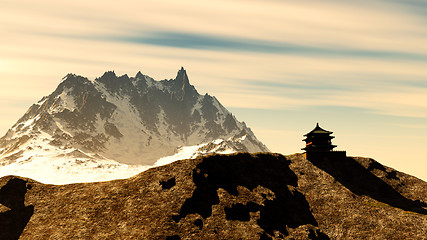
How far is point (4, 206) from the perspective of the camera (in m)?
88.5

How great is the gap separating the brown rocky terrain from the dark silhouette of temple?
8398mm

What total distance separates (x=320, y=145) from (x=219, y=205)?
40978 millimetres

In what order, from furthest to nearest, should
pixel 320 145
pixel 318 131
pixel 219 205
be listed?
pixel 318 131 < pixel 320 145 < pixel 219 205

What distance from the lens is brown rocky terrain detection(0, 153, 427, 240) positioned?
77812 mm

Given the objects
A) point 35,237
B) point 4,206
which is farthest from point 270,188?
point 4,206

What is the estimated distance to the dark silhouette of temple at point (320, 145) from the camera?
110 meters

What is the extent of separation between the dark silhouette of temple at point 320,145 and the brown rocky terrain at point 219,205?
840 centimetres

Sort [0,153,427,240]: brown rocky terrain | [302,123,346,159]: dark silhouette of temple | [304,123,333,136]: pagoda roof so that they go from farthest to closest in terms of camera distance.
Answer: [304,123,333,136]: pagoda roof, [302,123,346,159]: dark silhouette of temple, [0,153,427,240]: brown rocky terrain

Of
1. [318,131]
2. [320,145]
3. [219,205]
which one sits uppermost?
[318,131]

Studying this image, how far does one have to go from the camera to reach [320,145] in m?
112

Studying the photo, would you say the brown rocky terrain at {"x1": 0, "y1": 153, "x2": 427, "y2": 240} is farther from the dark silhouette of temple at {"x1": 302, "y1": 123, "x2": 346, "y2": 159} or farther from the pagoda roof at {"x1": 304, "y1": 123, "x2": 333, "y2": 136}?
the pagoda roof at {"x1": 304, "y1": 123, "x2": 333, "y2": 136}

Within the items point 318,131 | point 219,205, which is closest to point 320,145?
point 318,131

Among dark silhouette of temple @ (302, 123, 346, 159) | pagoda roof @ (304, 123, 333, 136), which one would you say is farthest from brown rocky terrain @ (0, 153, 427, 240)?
pagoda roof @ (304, 123, 333, 136)

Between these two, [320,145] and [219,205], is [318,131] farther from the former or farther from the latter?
[219,205]
